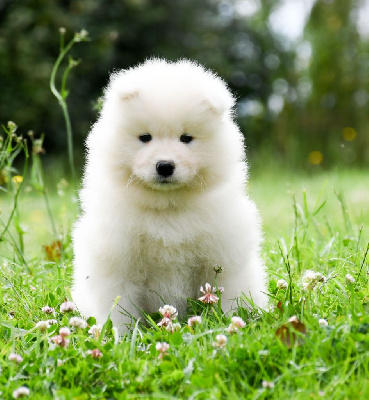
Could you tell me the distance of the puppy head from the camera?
270 centimetres

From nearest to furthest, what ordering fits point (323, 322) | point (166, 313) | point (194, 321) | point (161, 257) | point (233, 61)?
point (323, 322) < point (194, 321) < point (166, 313) < point (161, 257) < point (233, 61)

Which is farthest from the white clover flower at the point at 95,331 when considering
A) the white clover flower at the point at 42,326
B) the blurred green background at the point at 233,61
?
the blurred green background at the point at 233,61

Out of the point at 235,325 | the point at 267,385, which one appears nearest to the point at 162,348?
the point at 235,325

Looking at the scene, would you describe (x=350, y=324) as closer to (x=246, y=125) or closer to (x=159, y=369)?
(x=159, y=369)

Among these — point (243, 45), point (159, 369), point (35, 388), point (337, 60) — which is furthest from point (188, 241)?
point (243, 45)

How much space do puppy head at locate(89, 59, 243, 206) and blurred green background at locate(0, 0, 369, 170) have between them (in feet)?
28.8

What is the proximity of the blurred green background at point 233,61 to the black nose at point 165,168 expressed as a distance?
9.04m

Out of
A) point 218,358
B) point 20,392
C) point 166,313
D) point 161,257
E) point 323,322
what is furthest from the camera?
point 161,257

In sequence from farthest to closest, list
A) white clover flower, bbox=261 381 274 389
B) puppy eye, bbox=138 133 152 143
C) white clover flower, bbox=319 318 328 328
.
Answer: puppy eye, bbox=138 133 152 143, white clover flower, bbox=319 318 328 328, white clover flower, bbox=261 381 274 389

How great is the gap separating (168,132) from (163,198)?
1.07 feet

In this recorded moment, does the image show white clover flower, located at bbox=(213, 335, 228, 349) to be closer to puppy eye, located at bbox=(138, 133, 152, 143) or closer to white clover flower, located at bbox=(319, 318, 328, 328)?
white clover flower, located at bbox=(319, 318, 328, 328)

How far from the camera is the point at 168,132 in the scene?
274cm

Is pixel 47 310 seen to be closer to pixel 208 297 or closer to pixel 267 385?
pixel 208 297

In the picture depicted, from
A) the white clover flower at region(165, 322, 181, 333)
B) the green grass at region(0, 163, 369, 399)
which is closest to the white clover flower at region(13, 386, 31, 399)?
the green grass at region(0, 163, 369, 399)
